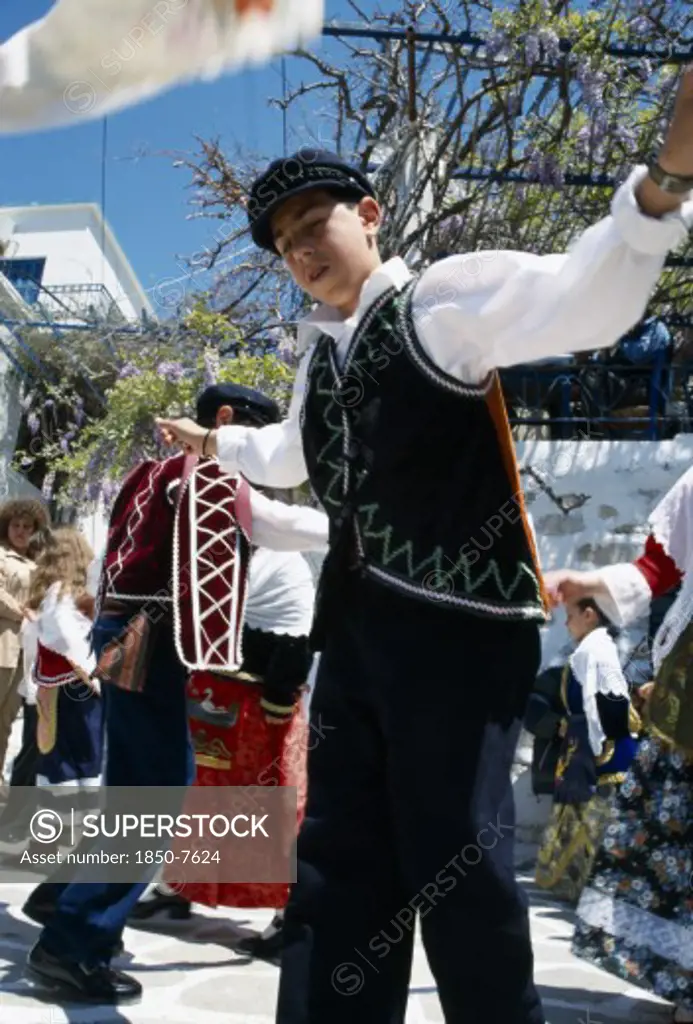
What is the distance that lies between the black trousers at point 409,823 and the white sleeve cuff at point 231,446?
0.61 metres

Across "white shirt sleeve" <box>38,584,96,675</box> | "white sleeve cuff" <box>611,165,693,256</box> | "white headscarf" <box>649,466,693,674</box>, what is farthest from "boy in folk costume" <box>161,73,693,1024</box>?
"white shirt sleeve" <box>38,584,96,675</box>

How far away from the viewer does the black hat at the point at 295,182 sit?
2.09 meters

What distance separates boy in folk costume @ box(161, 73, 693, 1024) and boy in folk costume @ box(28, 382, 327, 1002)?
1230mm

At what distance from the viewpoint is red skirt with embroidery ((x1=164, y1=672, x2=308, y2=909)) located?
3998mm

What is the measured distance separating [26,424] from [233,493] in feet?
30.7

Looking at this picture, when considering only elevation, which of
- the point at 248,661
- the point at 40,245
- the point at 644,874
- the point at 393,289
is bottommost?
the point at 644,874

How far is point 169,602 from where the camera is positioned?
342 cm

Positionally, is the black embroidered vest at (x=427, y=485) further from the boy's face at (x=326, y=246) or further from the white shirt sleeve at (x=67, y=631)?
the white shirt sleeve at (x=67, y=631)

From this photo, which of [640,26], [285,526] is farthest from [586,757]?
[640,26]

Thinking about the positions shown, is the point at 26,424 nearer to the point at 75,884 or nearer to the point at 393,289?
the point at 75,884

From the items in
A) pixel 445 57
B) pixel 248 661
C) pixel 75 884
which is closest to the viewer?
pixel 75 884

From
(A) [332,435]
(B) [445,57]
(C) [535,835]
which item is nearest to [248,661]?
(A) [332,435]

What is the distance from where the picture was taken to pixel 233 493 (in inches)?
133

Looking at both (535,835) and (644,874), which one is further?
(535,835)
